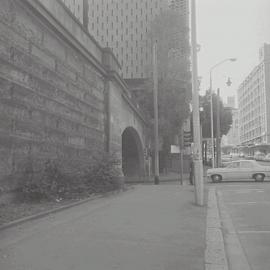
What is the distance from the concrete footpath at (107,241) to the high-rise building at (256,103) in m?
107

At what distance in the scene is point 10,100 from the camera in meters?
12.6

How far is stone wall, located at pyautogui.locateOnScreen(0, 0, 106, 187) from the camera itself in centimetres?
1259

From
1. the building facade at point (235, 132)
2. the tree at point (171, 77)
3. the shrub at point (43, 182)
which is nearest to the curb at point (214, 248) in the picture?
the shrub at point (43, 182)

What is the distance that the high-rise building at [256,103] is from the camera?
376 ft

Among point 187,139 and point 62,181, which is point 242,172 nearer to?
point 187,139

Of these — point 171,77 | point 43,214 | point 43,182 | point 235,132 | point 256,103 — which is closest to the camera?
point 43,214

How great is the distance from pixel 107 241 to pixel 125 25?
7048 cm

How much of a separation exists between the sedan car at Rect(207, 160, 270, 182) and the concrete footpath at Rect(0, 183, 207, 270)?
62.6 feet

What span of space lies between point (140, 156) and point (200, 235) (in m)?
34.6

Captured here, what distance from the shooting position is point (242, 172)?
30734mm

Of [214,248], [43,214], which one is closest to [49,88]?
[43,214]

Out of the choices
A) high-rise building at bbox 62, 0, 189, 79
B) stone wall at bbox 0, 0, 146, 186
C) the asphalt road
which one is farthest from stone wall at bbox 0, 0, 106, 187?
high-rise building at bbox 62, 0, 189, 79

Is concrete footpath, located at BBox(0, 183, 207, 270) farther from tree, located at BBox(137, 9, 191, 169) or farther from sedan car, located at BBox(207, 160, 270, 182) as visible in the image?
tree, located at BBox(137, 9, 191, 169)

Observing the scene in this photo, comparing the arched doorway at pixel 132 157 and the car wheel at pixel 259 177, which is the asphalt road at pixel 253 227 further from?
the arched doorway at pixel 132 157
